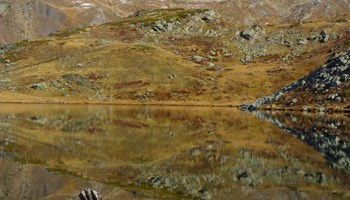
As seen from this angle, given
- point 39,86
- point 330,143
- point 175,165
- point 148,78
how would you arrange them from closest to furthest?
point 175,165
point 330,143
point 39,86
point 148,78

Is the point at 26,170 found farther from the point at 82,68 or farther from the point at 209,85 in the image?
the point at 82,68

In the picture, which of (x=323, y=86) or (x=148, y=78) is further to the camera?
(x=148, y=78)

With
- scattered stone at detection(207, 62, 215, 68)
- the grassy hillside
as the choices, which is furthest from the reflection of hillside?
scattered stone at detection(207, 62, 215, 68)

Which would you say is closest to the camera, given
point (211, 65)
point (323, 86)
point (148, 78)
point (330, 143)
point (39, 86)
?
point (330, 143)

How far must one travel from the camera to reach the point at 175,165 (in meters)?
33.6

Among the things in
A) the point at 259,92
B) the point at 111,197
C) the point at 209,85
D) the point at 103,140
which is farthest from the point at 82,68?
the point at 111,197

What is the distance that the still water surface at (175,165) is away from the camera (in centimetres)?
2491

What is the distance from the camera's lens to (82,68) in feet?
609

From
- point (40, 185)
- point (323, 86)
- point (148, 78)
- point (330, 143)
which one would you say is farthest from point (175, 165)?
point (148, 78)

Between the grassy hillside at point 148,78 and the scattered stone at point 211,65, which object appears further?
the scattered stone at point 211,65

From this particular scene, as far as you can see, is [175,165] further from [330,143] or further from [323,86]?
[323,86]

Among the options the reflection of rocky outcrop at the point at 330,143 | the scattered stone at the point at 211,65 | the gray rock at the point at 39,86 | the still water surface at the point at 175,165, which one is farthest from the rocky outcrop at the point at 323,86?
the gray rock at the point at 39,86

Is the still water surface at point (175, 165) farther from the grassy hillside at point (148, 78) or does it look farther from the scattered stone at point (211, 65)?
the scattered stone at point (211, 65)

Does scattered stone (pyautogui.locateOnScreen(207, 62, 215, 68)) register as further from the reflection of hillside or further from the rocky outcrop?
the reflection of hillside
